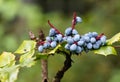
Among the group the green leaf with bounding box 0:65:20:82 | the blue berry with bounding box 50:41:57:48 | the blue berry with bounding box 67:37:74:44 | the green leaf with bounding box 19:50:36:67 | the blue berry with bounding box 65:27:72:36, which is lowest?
the green leaf with bounding box 0:65:20:82

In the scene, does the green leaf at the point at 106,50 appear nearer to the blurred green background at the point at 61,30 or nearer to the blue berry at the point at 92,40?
the blue berry at the point at 92,40

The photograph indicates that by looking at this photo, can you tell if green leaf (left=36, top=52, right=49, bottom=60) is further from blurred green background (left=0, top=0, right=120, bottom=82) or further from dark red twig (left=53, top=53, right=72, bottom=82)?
blurred green background (left=0, top=0, right=120, bottom=82)

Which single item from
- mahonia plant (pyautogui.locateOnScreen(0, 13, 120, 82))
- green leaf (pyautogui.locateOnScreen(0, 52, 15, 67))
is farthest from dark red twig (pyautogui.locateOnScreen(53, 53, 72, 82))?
green leaf (pyautogui.locateOnScreen(0, 52, 15, 67))

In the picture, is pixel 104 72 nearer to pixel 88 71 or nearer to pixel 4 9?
pixel 88 71

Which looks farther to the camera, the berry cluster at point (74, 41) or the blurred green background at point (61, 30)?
the blurred green background at point (61, 30)

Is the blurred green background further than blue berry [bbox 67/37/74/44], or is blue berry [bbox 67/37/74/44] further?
the blurred green background

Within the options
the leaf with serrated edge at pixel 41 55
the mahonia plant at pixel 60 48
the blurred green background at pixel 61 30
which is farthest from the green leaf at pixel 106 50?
the blurred green background at pixel 61 30

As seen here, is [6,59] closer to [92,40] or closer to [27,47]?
[27,47]
